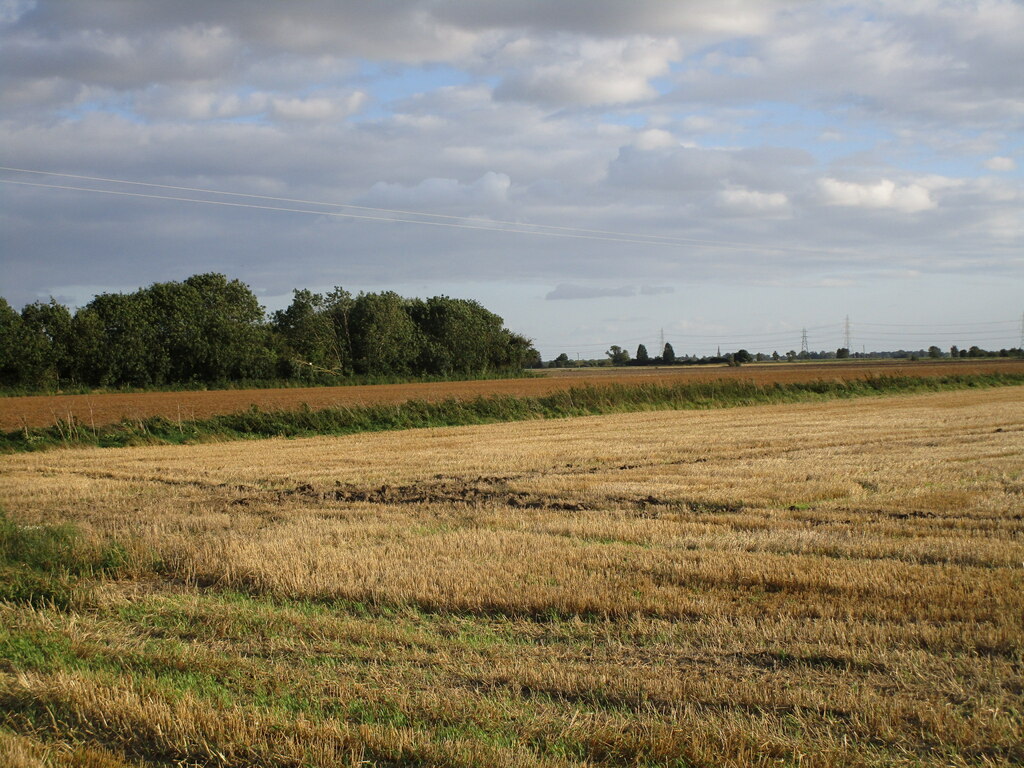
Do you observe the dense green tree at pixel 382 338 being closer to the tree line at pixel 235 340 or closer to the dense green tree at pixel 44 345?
the tree line at pixel 235 340

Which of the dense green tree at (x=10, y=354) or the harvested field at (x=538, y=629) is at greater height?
the dense green tree at (x=10, y=354)

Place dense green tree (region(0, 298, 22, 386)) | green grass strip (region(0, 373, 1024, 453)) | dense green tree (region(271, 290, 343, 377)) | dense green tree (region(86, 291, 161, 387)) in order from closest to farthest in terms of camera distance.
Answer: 1. green grass strip (region(0, 373, 1024, 453))
2. dense green tree (region(0, 298, 22, 386))
3. dense green tree (region(86, 291, 161, 387))
4. dense green tree (region(271, 290, 343, 377))

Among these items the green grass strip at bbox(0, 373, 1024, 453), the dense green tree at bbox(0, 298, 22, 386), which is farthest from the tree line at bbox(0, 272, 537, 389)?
the green grass strip at bbox(0, 373, 1024, 453)

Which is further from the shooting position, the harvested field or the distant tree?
the distant tree

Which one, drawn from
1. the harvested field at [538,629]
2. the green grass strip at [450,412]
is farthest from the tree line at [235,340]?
the harvested field at [538,629]

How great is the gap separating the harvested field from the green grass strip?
14.0m

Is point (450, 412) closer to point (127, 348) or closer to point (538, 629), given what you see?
point (538, 629)

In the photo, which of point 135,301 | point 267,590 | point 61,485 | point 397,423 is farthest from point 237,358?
point 267,590

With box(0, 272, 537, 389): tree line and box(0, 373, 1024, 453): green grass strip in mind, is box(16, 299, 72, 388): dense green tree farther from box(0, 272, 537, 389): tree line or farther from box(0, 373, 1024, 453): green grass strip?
box(0, 373, 1024, 453): green grass strip

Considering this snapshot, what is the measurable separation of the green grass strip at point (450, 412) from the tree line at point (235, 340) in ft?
139

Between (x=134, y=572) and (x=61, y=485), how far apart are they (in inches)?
353

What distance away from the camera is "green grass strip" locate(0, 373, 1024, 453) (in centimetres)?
2767

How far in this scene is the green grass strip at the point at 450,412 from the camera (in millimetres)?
27672

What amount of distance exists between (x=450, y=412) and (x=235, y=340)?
4633 centimetres
